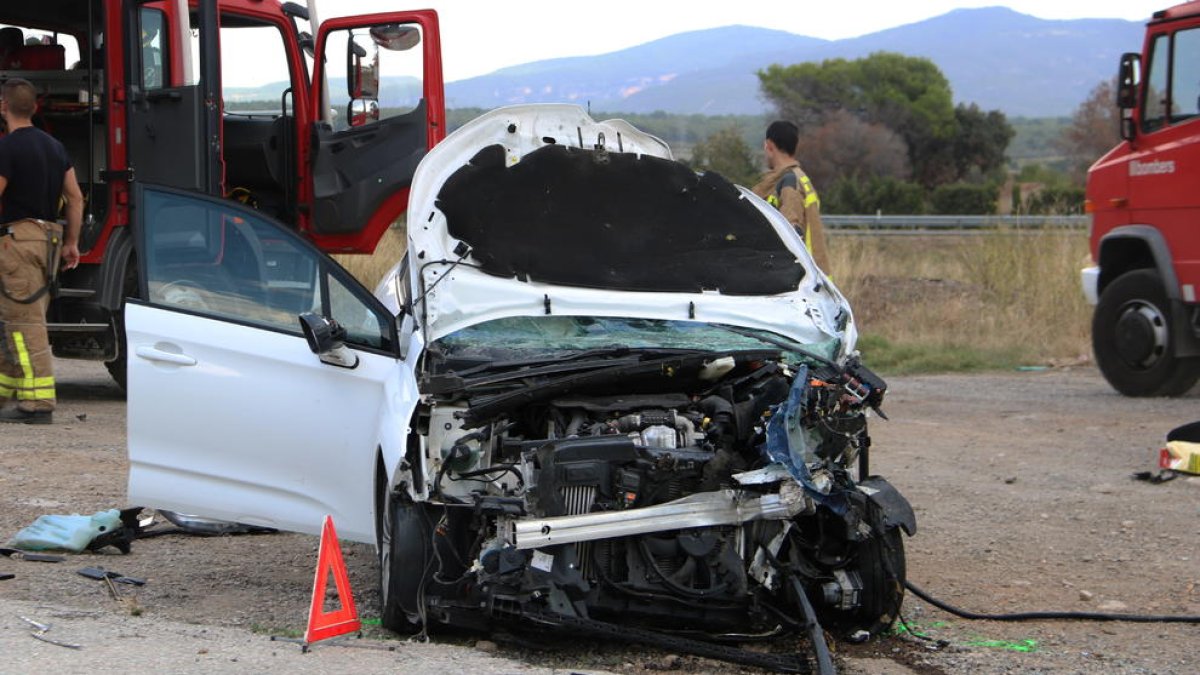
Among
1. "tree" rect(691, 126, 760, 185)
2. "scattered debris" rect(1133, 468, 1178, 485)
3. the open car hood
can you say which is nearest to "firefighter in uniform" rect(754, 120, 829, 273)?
"scattered debris" rect(1133, 468, 1178, 485)

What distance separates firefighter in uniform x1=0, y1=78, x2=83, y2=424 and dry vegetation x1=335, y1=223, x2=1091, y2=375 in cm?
515

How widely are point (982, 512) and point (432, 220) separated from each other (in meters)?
3.77

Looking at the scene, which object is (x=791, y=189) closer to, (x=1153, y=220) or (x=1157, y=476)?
(x=1157, y=476)

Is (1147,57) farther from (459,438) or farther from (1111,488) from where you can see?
(459,438)

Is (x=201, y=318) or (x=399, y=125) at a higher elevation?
(x=399, y=125)

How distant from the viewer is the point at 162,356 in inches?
234

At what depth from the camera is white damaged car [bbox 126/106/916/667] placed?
508 centimetres

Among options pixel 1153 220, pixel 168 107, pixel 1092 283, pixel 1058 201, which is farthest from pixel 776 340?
pixel 1058 201

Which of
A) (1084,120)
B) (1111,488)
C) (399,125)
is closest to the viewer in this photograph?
(1111,488)

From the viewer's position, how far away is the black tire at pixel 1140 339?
12.2 m

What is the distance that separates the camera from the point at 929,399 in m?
13.0

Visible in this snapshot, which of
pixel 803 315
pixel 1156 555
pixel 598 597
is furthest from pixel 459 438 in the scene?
pixel 1156 555

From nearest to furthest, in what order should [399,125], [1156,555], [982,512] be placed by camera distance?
[1156,555] < [982,512] < [399,125]

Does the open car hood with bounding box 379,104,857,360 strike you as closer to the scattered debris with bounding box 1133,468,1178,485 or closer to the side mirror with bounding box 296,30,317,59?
the scattered debris with bounding box 1133,468,1178,485
